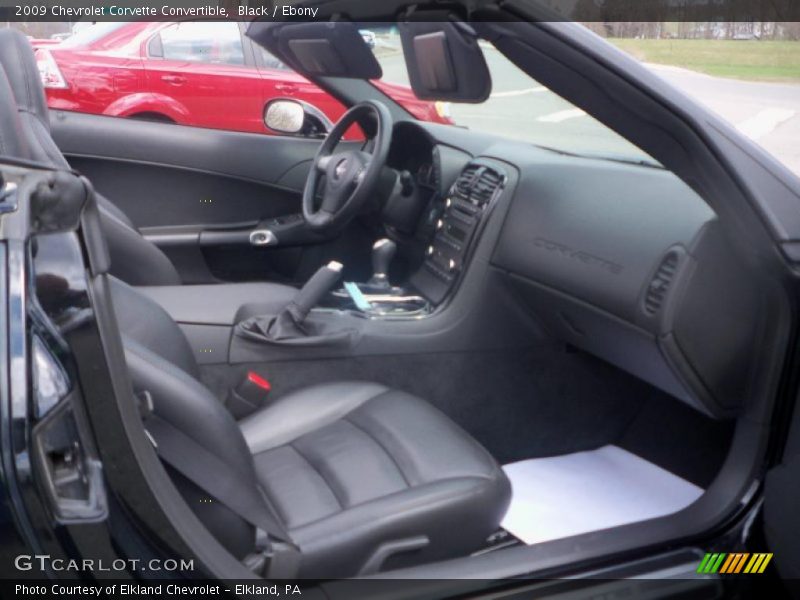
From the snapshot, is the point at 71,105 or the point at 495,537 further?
the point at 71,105

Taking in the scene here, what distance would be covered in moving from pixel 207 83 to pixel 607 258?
2.61m

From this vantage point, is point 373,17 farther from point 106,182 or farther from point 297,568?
point 106,182

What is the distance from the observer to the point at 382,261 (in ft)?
9.98

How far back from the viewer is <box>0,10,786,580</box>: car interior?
62.9 inches

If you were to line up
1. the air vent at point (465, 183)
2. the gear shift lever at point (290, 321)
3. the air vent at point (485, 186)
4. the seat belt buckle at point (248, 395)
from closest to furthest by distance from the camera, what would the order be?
the seat belt buckle at point (248, 395), the gear shift lever at point (290, 321), the air vent at point (485, 186), the air vent at point (465, 183)

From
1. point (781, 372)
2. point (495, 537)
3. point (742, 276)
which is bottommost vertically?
point (495, 537)

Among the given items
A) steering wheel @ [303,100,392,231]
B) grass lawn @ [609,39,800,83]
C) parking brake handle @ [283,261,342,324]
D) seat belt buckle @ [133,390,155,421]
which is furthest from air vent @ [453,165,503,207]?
seat belt buckle @ [133,390,155,421]

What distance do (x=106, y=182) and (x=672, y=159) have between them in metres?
2.43

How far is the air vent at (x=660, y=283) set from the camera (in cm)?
193

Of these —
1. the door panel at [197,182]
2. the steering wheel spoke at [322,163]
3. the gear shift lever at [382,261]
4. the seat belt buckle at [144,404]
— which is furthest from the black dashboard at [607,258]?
the seat belt buckle at [144,404]

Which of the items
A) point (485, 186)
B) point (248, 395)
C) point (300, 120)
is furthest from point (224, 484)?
point (300, 120)

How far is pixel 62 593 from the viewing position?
1108 mm

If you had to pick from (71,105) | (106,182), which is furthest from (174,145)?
(71,105)

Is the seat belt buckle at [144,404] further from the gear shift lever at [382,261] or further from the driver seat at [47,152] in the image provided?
the gear shift lever at [382,261]
